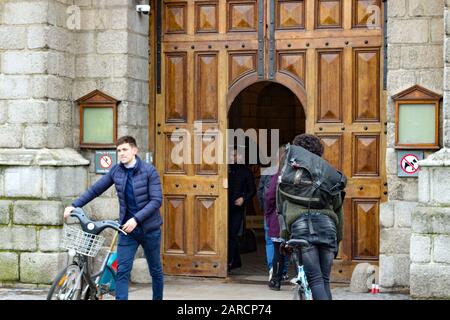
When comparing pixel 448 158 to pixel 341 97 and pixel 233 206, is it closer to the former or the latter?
pixel 341 97

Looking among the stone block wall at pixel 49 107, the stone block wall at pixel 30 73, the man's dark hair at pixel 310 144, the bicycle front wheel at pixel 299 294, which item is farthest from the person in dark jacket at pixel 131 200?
the stone block wall at pixel 30 73

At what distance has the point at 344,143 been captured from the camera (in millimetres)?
11922

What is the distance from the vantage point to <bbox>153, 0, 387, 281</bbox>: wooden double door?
11852 millimetres

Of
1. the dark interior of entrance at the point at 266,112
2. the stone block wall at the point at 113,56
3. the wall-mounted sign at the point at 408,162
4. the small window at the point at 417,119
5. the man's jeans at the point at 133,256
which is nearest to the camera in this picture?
the man's jeans at the point at 133,256

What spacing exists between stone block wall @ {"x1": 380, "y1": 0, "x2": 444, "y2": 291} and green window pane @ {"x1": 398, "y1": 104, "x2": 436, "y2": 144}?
0.12 metres

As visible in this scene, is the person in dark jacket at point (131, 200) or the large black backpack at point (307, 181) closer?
the large black backpack at point (307, 181)

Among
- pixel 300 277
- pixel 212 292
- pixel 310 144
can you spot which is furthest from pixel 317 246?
pixel 212 292

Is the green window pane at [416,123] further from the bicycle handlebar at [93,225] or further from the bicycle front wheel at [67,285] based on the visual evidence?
the bicycle front wheel at [67,285]

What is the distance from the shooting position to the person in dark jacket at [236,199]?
13.5m

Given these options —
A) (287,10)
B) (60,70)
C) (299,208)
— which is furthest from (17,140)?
(299,208)

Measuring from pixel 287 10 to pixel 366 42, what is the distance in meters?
1.06

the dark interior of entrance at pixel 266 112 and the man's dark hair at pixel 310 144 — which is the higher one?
the dark interior of entrance at pixel 266 112

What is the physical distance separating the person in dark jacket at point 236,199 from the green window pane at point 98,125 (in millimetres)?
1870

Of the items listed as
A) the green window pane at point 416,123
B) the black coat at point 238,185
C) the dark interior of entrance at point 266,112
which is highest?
the dark interior of entrance at point 266,112
